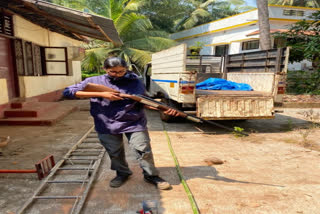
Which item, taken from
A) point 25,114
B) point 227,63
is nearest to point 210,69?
point 227,63

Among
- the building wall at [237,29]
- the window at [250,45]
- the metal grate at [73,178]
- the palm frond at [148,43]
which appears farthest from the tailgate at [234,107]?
the palm frond at [148,43]

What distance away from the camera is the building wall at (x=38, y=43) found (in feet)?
20.9

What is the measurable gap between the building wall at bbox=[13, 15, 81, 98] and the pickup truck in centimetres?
380

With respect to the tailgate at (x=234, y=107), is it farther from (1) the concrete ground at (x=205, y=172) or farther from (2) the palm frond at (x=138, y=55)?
(2) the palm frond at (x=138, y=55)

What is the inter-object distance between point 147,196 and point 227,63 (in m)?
6.35

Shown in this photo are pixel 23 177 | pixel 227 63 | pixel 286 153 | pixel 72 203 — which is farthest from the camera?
pixel 227 63

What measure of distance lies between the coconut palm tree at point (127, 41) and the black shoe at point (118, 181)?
13443 mm

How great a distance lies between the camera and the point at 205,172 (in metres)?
3.08

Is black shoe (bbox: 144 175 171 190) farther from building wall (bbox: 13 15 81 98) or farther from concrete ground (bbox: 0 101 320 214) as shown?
building wall (bbox: 13 15 81 98)

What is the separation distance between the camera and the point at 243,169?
3.17 m

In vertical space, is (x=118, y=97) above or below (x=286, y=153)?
above

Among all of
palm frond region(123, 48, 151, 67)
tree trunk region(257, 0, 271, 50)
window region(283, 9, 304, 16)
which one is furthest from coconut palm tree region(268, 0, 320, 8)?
tree trunk region(257, 0, 271, 50)

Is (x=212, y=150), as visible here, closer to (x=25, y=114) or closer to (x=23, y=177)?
(x=23, y=177)

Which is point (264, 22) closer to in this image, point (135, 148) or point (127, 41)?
point (135, 148)
